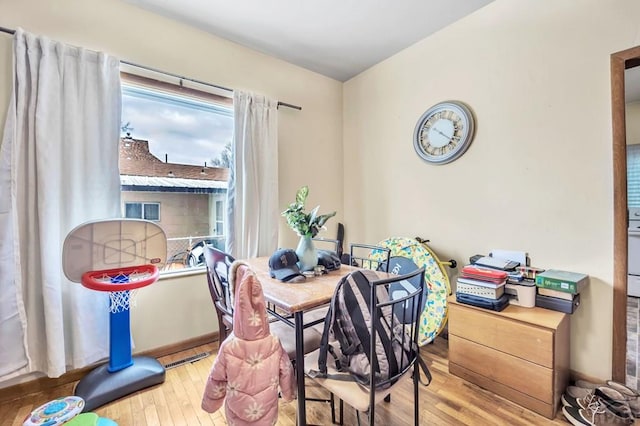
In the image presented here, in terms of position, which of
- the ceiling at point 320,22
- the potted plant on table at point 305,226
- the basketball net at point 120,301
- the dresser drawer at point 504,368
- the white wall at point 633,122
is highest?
the ceiling at point 320,22

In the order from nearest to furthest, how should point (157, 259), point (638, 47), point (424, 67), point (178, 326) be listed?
point (638, 47) → point (157, 259) → point (178, 326) → point (424, 67)

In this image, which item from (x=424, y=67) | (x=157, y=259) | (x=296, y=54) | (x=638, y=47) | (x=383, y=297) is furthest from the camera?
(x=296, y=54)

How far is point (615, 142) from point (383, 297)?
169cm

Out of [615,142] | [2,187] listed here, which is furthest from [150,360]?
[615,142]

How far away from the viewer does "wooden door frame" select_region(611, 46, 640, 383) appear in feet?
5.34

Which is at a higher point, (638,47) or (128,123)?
(638,47)

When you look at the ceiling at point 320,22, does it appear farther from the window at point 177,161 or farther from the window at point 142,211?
the window at point 142,211

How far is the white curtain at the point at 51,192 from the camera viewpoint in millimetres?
1651


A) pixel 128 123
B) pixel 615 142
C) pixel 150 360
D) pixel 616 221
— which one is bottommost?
pixel 150 360

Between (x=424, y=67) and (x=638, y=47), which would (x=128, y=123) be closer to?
(x=424, y=67)

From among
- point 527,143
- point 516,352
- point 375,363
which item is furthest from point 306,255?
point 527,143

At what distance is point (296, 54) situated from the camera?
279 centimetres

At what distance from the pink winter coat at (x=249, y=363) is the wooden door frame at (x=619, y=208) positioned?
6.46 ft

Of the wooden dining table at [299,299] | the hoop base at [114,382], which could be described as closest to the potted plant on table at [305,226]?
the wooden dining table at [299,299]
